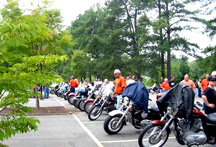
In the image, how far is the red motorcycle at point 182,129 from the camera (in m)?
5.74

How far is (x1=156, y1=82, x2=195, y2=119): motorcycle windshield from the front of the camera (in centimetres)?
563

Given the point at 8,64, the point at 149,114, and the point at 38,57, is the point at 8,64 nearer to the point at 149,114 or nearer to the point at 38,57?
the point at 38,57

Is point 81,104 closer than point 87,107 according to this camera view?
No

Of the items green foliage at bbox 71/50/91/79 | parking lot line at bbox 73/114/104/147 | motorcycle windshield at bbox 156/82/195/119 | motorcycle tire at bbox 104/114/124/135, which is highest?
green foliage at bbox 71/50/91/79

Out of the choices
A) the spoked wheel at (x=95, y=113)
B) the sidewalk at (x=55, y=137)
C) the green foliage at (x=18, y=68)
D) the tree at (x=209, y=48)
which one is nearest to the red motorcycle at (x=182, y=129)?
the sidewalk at (x=55, y=137)

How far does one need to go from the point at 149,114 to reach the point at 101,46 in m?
32.4

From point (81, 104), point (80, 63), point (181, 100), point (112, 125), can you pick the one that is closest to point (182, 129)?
point (181, 100)

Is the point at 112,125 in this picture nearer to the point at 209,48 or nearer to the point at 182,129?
the point at 182,129

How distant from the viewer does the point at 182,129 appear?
5.83 m

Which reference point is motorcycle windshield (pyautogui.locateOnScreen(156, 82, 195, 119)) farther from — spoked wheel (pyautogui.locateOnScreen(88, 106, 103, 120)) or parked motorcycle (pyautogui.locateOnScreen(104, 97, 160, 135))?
spoked wheel (pyautogui.locateOnScreen(88, 106, 103, 120))

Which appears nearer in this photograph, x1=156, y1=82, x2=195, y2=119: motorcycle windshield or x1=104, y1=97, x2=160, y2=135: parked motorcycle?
x1=156, y1=82, x2=195, y2=119: motorcycle windshield

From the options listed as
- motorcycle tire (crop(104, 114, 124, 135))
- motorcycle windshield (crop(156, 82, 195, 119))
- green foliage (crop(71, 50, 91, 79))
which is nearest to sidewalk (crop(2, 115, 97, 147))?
motorcycle tire (crop(104, 114, 124, 135))

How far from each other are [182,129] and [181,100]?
61 cm

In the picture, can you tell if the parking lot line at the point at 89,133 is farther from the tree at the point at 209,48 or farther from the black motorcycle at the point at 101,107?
the tree at the point at 209,48
